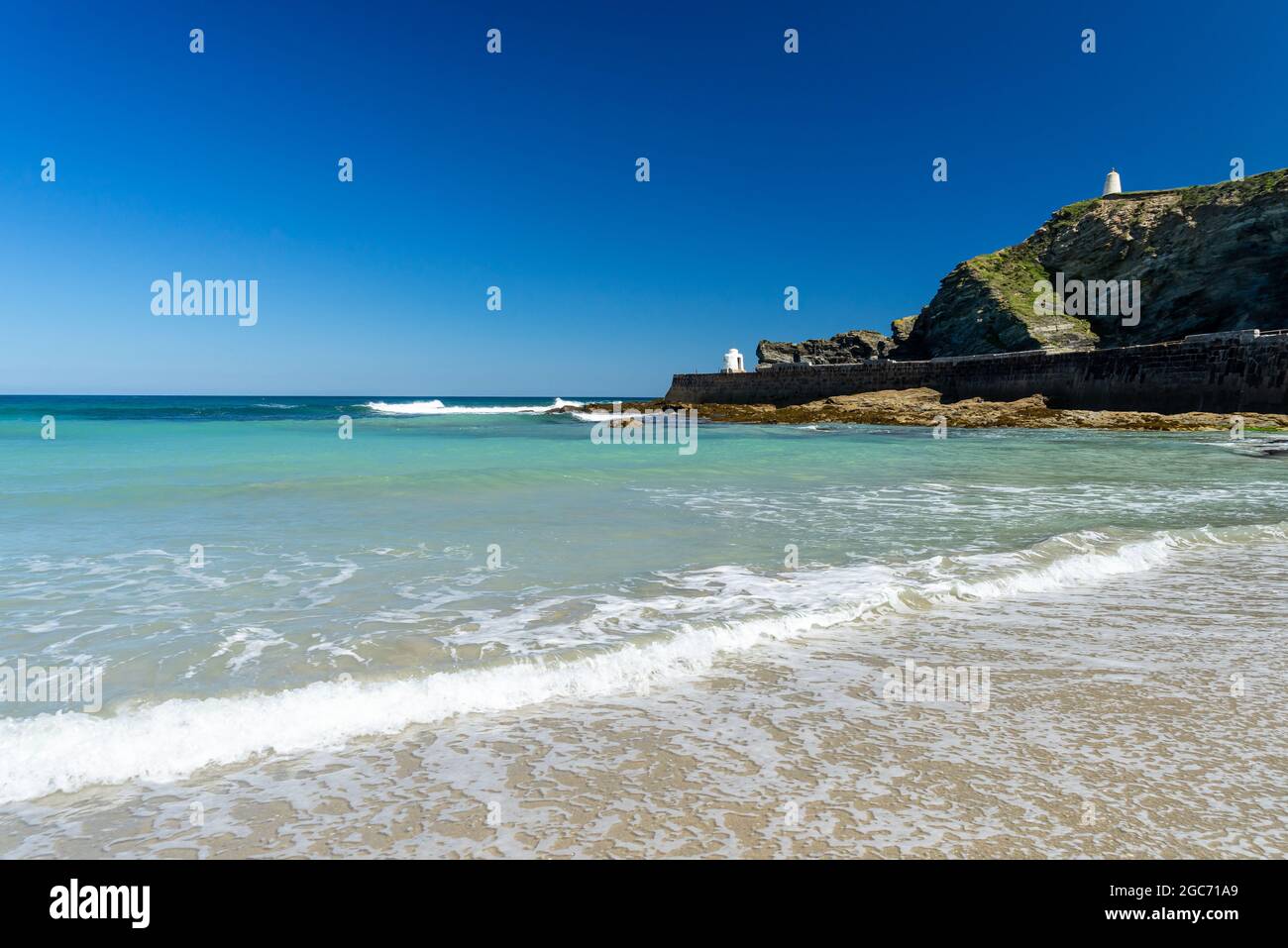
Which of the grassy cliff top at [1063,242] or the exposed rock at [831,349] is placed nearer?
the grassy cliff top at [1063,242]

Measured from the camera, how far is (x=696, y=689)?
140 inches

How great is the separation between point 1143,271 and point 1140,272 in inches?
7.6

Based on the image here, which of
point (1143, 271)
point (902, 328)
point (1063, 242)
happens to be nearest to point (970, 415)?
point (1143, 271)

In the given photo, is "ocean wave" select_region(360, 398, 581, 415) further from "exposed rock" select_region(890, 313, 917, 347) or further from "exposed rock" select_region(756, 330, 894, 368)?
"exposed rock" select_region(890, 313, 917, 347)

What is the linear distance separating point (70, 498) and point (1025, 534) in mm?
12479

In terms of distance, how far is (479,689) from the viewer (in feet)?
11.4

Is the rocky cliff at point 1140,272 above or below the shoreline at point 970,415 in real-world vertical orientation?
above

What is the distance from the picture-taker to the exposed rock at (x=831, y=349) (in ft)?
218

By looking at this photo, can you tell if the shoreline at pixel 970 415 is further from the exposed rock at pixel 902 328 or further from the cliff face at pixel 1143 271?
the exposed rock at pixel 902 328

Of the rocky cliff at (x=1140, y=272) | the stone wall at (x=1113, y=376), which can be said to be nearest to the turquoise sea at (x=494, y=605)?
the stone wall at (x=1113, y=376)

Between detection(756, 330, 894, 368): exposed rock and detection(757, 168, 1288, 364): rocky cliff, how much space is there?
426 inches

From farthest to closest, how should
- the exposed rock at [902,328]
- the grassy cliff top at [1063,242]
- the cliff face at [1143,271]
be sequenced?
1. the exposed rock at [902,328]
2. the grassy cliff top at [1063,242]
3. the cliff face at [1143,271]

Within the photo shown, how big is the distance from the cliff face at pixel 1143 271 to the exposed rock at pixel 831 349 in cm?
1212

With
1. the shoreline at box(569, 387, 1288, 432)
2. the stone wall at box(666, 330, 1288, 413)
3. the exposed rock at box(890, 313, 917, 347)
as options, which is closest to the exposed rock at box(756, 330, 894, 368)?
the exposed rock at box(890, 313, 917, 347)
